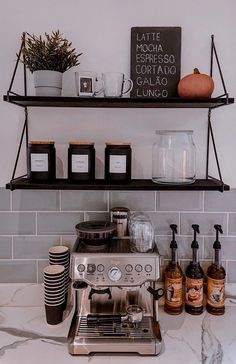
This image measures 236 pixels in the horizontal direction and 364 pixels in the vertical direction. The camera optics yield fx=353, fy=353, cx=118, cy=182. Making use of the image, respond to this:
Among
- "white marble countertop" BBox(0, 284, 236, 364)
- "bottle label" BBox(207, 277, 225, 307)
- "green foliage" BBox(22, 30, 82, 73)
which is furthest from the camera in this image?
"bottle label" BBox(207, 277, 225, 307)

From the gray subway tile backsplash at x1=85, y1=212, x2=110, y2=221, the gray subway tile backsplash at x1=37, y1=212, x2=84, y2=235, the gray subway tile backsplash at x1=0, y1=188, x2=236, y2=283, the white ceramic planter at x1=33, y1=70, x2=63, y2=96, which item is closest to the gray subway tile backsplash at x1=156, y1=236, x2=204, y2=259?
the gray subway tile backsplash at x1=0, y1=188, x2=236, y2=283

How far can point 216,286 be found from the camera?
1250 millimetres

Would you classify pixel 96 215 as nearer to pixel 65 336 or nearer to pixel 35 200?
pixel 35 200

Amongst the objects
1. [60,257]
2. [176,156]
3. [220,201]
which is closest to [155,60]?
[176,156]

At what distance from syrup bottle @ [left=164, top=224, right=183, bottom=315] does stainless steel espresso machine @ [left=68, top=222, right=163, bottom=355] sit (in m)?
0.10

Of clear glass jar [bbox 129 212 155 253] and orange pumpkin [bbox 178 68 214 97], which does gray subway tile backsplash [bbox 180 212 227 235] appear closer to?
clear glass jar [bbox 129 212 155 253]

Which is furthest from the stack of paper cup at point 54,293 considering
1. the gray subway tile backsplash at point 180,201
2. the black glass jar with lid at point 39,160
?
the gray subway tile backsplash at point 180,201

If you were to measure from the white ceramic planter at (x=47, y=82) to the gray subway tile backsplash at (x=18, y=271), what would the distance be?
2.08 feet

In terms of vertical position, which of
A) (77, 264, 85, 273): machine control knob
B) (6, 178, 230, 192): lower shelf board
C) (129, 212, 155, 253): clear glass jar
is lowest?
(77, 264, 85, 273): machine control knob

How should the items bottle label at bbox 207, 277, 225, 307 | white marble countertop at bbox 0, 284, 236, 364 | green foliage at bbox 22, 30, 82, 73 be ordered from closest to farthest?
1. white marble countertop at bbox 0, 284, 236, 364
2. green foliage at bbox 22, 30, 82, 73
3. bottle label at bbox 207, 277, 225, 307

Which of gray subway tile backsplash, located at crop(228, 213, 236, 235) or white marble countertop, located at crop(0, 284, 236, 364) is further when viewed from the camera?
gray subway tile backsplash, located at crop(228, 213, 236, 235)

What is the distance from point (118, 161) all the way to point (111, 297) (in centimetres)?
45

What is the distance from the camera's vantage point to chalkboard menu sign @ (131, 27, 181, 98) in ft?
4.14

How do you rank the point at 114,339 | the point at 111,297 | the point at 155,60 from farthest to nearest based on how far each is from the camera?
the point at 155,60, the point at 111,297, the point at 114,339
